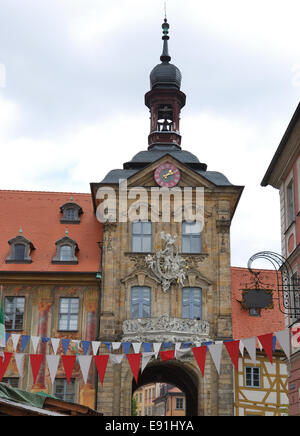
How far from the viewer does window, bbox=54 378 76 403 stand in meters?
33.3

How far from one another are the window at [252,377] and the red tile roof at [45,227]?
906 cm

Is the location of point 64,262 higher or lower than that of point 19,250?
lower

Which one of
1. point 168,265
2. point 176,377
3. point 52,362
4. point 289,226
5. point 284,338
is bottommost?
point 284,338

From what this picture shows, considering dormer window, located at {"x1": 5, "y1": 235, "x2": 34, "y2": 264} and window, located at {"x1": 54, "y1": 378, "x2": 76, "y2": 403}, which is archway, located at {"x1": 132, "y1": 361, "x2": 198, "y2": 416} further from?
dormer window, located at {"x1": 5, "y1": 235, "x2": 34, "y2": 264}

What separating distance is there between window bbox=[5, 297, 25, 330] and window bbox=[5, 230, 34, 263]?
1.96m

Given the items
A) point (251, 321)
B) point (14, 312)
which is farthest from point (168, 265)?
point (14, 312)

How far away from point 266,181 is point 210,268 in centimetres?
879

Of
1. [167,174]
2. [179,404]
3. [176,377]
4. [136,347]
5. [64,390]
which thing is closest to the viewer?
[136,347]

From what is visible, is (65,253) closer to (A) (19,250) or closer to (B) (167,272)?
(A) (19,250)

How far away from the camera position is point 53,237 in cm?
3722

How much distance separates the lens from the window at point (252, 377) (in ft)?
116

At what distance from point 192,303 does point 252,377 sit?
195 inches

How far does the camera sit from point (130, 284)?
3459 centimetres
